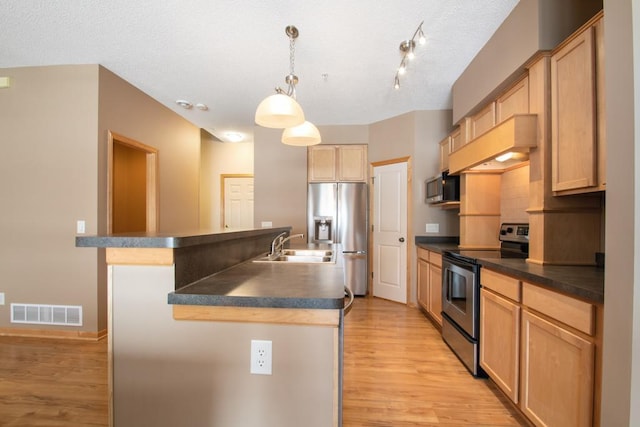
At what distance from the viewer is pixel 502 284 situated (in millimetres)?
1616

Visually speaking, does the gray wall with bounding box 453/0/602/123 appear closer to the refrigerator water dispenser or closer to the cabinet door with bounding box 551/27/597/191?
the cabinet door with bounding box 551/27/597/191

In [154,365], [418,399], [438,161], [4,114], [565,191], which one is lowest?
[418,399]

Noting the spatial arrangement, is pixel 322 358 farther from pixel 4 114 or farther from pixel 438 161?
pixel 4 114

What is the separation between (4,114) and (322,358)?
379 cm

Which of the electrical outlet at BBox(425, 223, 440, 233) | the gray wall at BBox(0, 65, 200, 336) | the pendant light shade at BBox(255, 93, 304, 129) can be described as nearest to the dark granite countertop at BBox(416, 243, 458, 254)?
the electrical outlet at BBox(425, 223, 440, 233)

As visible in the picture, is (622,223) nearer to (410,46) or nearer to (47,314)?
(410,46)

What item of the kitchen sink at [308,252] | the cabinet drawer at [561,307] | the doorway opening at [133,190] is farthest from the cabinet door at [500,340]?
the doorway opening at [133,190]

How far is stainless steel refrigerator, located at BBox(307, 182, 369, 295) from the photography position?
3902 millimetres

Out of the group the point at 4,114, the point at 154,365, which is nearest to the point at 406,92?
the point at 154,365

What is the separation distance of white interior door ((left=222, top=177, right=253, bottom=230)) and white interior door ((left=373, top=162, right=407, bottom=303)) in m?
2.69

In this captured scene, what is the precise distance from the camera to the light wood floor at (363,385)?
4.99 ft

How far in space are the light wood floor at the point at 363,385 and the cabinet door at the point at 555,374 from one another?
316mm

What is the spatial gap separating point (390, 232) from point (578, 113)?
8.25 feet

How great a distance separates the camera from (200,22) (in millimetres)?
2000
